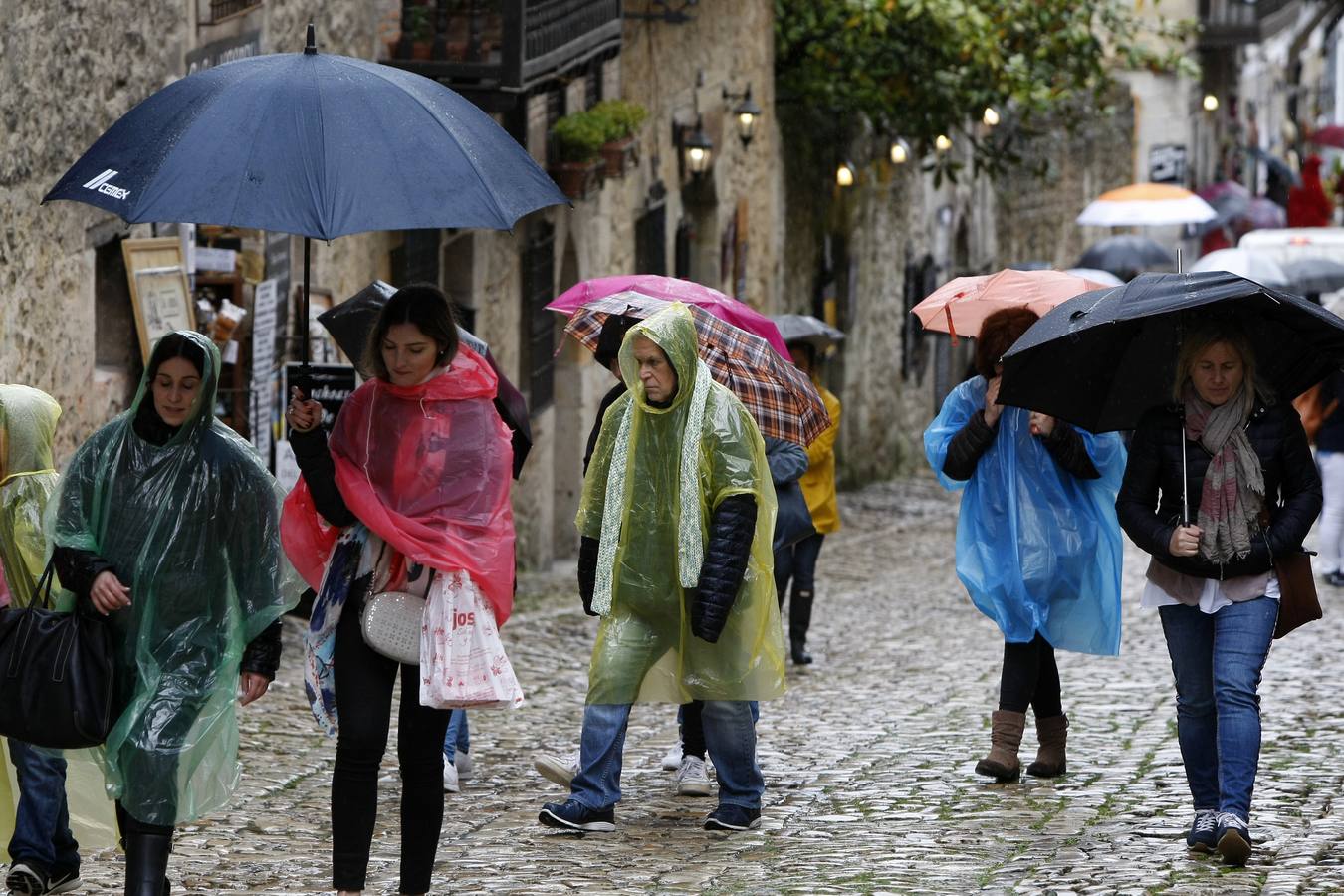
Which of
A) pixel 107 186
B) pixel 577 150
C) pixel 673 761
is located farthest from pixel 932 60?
pixel 107 186

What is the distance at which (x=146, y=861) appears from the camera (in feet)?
17.3

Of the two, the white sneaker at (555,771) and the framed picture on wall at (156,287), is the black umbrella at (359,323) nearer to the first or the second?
the white sneaker at (555,771)

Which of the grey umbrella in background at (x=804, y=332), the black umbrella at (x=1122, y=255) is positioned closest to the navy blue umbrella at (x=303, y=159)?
the grey umbrella in background at (x=804, y=332)

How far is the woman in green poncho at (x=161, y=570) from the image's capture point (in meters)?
5.26

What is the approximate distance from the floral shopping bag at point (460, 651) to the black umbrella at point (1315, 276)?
17735mm

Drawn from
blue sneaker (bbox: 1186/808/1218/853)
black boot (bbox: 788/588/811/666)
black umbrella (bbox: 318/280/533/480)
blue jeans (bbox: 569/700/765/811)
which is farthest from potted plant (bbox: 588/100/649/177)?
blue sneaker (bbox: 1186/808/1218/853)

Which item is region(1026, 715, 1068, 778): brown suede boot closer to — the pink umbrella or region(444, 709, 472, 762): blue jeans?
the pink umbrella

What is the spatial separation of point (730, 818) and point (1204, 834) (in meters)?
1.39

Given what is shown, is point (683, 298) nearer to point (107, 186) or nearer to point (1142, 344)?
point (1142, 344)

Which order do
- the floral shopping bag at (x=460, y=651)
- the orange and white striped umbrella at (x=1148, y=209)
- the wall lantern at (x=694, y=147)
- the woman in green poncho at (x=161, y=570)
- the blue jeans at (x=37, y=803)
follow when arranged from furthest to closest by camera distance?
the orange and white striped umbrella at (x=1148, y=209), the wall lantern at (x=694, y=147), the blue jeans at (x=37, y=803), the floral shopping bag at (x=460, y=651), the woman in green poncho at (x=161, y=570)

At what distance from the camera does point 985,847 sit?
21.3 feet

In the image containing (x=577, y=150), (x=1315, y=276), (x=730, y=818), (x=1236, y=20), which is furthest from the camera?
(x=1236, y=20)

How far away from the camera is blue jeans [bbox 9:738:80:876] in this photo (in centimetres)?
574

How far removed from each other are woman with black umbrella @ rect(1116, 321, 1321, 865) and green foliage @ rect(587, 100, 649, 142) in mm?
9630
